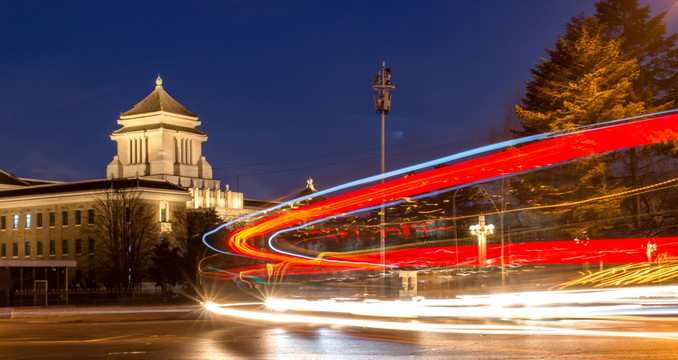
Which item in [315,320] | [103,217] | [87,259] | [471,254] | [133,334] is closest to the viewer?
[133,334]

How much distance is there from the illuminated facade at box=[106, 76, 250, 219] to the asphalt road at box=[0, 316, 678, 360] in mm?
118258

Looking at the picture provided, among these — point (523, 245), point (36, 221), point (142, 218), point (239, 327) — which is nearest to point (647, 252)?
point (523, 245)

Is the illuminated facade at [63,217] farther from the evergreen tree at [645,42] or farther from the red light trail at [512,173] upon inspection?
the evergreen tree at [645,42]

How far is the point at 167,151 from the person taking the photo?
479 feet

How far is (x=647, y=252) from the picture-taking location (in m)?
50.1

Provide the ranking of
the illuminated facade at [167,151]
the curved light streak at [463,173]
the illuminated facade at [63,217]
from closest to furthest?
the curved light streak at [463,173], the illuminated facade at [63,217], the illuminated facade at [167,151]

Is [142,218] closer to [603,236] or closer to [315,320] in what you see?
[603,236]

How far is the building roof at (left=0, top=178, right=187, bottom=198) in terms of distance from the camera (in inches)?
4373

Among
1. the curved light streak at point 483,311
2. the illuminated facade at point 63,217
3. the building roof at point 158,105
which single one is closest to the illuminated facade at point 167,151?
the building roof at point 158,105

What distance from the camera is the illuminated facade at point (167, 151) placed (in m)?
145

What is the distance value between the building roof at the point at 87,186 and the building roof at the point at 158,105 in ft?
99.5

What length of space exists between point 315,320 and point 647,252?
26317mm

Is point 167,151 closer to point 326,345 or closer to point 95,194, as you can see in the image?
point 95,194

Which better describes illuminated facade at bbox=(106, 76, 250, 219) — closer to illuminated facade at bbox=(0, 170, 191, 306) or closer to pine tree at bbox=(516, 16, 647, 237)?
Result: illuminated facade at bbox=(0, 170, 191, 306)
